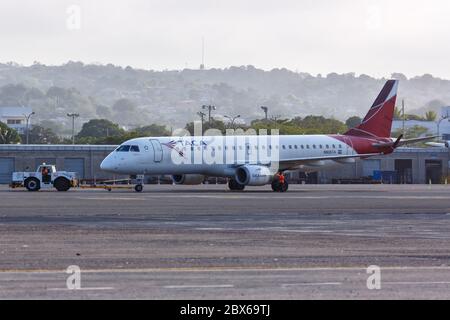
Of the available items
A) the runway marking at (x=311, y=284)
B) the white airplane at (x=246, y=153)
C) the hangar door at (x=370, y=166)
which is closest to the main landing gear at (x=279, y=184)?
the white airplane at (x=246, y=153)

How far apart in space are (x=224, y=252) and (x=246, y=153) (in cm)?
4713

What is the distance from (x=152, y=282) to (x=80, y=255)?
5.36m

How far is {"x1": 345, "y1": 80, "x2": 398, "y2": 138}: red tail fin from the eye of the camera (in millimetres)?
76000

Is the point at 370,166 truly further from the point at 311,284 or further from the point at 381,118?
the point at 311,284

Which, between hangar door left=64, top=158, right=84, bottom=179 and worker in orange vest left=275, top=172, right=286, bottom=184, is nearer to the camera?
worker in orange vest left=275, top=172, right=286, bottom=184

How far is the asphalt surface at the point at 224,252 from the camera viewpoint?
17.1m

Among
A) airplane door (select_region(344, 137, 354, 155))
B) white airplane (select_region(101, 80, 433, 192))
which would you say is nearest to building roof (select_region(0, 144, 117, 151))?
white airplane (select_region(101, 80, 433, 192))

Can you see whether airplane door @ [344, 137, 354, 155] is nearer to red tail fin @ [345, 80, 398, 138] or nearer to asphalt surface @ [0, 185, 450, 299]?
red tail fin @ [345, 80, 398, 138]

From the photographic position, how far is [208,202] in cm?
5062

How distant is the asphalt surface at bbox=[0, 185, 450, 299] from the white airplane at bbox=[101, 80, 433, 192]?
24760 mm

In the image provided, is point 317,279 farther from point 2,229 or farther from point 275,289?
point 2,229

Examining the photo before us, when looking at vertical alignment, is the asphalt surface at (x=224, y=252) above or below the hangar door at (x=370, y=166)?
below

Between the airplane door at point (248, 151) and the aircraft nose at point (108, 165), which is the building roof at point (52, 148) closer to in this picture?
the airplane door at point (248, 151)

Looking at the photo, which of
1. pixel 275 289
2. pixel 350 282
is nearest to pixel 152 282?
pixel 275 289
